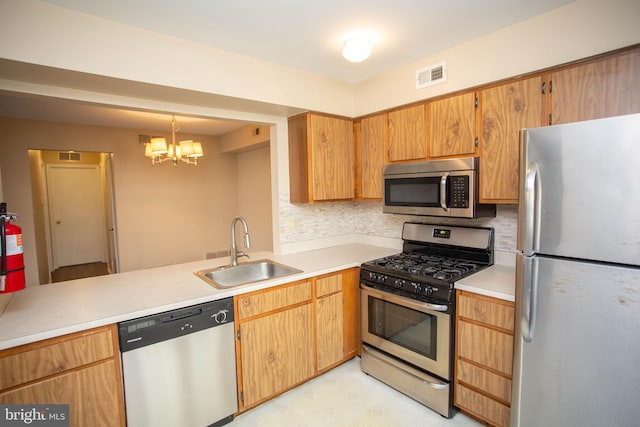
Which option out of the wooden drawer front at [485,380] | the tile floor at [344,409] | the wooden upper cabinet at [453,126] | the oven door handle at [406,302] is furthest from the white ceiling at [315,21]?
the tile floor at [344,409]

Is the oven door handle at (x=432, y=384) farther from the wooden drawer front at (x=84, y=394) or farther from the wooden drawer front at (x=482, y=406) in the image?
the wooden drawer front at (x=84, y=394)

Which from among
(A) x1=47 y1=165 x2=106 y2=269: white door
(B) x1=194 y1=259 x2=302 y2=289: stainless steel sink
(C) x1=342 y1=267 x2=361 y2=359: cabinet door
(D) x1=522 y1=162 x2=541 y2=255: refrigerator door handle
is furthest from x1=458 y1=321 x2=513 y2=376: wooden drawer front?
(A) x1=47 y1=165 x2=106 y2=269: white door

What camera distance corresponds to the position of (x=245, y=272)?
2.54m

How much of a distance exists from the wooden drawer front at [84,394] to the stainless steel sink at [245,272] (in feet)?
2.62

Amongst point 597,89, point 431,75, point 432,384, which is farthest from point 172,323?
point 597,89

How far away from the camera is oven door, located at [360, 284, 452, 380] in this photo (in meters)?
1.94

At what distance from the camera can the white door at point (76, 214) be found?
600 centimetres

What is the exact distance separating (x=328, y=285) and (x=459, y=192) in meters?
1.18

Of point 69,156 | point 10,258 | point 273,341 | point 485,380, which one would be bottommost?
point 485,380

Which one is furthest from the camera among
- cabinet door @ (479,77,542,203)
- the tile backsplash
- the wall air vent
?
the wall air vent

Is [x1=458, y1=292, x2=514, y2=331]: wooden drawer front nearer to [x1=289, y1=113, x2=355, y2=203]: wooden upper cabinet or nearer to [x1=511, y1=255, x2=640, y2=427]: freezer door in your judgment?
[x1=511, y1=255, x2=640, y2=427]: freezer door

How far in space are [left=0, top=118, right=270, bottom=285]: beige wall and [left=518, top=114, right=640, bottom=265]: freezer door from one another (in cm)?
396

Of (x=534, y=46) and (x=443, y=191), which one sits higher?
(x=534, y=46)

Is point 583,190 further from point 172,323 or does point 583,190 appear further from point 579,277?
point 172,323
